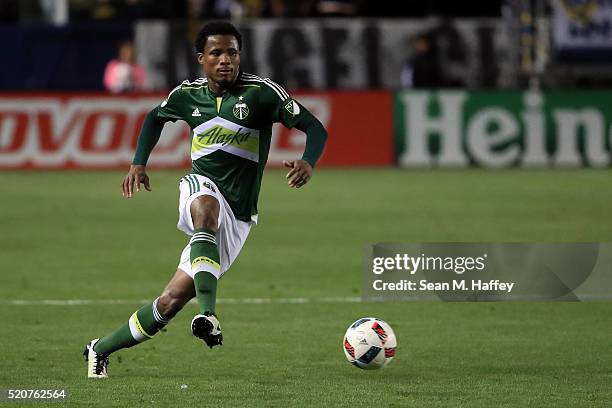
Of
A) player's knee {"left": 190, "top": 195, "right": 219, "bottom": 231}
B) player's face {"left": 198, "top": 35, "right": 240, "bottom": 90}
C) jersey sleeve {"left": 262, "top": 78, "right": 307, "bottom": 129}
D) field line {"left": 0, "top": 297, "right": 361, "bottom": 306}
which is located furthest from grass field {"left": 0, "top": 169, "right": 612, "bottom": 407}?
player's face {"left": 198, "top": 35, "right": 240, "bottom": 90}

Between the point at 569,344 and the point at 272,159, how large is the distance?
15.0 metres

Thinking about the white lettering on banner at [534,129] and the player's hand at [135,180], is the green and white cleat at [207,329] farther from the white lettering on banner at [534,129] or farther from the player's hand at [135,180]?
the white lettering on banner at [534,129]

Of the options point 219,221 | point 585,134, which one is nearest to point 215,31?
point 219,221

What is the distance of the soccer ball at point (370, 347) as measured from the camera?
785 cm

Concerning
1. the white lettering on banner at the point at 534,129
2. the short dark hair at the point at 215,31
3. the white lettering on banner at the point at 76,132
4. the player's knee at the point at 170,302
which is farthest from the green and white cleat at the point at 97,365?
the white lettering on banner at the point at 534,129

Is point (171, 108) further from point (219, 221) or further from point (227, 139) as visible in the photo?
point (219, 221)

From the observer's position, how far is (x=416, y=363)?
838 centimetres

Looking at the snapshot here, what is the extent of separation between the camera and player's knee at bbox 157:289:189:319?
7551mm

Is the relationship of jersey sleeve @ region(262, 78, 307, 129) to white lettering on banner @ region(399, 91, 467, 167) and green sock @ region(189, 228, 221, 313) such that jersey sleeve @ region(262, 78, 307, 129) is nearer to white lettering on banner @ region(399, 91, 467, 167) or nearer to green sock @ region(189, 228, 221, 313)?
green sock @ region(189, 228, 221, 313)

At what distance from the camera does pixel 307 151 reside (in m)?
7.65

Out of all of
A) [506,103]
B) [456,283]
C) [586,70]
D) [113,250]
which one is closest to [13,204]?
[113,250]

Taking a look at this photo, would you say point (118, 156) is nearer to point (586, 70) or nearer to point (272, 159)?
point (272, 159)

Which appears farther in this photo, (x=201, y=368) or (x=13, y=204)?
(x=13, y=204)

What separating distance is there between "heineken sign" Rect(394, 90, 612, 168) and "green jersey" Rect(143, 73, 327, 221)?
635 inches
